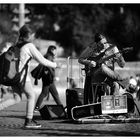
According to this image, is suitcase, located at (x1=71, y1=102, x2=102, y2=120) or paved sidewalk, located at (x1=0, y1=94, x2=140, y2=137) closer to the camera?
paved sidewalk, located at (x1=0, y1=94, x2=140, y2=137)

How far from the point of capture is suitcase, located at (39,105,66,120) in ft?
42.9

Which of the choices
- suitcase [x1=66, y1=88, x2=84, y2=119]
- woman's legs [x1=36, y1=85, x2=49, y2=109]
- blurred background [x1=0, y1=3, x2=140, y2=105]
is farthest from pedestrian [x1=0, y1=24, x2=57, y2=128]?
blurred background [x1=0, y1=3, x2=140, y2=105]

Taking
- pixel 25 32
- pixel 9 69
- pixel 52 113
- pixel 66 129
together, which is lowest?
pixel 66 129

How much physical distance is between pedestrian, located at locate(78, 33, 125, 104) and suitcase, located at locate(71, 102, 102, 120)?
0.76 feet

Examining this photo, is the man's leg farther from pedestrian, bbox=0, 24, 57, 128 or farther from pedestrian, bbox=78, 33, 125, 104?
pedestrian, bbox=0, 24, 57, 128

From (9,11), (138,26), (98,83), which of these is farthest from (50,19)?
(98,83)

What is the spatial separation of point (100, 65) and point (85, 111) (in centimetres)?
92

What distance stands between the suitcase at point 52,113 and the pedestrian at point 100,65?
0.83 m

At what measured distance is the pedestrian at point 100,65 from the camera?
475 inches

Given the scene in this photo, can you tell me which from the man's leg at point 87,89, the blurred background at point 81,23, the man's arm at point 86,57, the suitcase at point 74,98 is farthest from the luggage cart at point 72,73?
the blurred background at point 81,23

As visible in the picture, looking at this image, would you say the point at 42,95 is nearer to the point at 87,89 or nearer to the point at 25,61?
the point at 87,89

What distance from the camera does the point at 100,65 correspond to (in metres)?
12.1

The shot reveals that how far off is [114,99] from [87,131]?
6.64ft

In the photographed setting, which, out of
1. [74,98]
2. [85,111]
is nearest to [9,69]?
[85,111]
